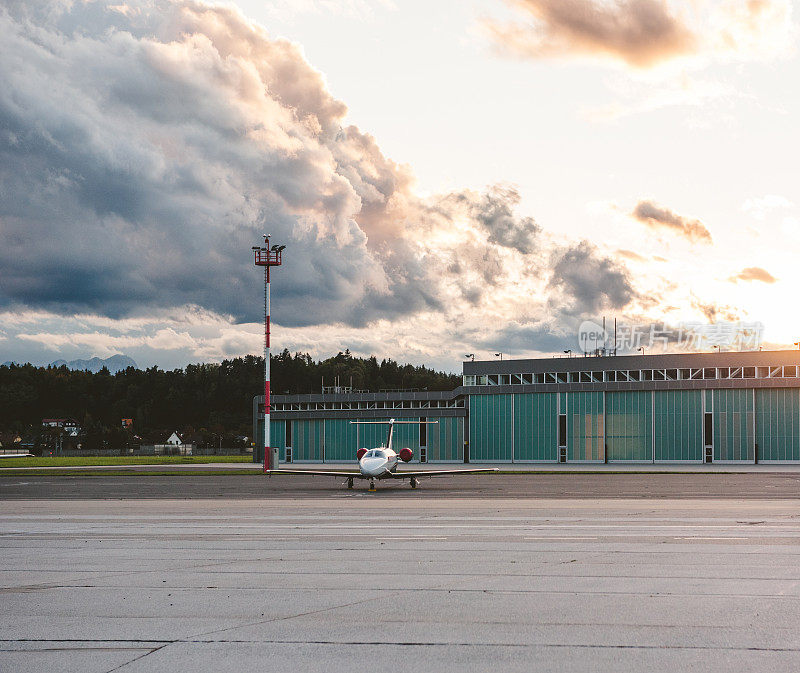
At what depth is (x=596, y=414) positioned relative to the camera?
86.1 m

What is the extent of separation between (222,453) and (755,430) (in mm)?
115774

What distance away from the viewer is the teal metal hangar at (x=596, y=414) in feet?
266

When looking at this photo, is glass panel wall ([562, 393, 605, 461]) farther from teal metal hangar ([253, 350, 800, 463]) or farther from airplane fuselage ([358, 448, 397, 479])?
airplane fuselage ([358, 448, 397, 479])

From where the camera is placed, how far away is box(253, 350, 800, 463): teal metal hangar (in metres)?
81.2

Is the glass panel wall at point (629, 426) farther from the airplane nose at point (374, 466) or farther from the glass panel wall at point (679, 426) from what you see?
the airplane nose at point (374, 466)

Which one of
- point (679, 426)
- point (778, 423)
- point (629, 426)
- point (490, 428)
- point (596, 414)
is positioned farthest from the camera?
point (490, 428)

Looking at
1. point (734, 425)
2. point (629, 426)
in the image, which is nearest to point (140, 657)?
point (629, 426)

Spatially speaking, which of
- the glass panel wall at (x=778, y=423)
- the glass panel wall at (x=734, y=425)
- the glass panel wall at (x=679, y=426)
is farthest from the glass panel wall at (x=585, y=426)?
the glass panel wall at (x=778, y=423)

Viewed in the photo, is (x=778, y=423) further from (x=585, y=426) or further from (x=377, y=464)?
(x=377, y=464)

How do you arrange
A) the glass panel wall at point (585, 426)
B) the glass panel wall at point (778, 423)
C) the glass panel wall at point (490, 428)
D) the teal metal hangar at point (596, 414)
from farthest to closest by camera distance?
the glass panel wall at point (490, 428) → the glass panel wall at point (585, 426) → the teal metal hangar at point (596, 414) → the glass panel wall at point (778, 423)

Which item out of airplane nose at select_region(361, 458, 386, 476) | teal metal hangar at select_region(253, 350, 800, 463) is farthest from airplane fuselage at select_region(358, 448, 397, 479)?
teal metal hangar at select_region(253, 350, 800, 463)

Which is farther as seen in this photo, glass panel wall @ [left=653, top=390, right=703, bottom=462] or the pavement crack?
glass panel wall @ [left=653, top=390, right=703, bottom=462]

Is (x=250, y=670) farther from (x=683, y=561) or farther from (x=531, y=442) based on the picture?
(x=531, y=442)

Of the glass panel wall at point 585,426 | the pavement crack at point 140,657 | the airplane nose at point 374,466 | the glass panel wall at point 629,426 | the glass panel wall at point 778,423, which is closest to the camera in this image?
the pavement crack at point 140,657
